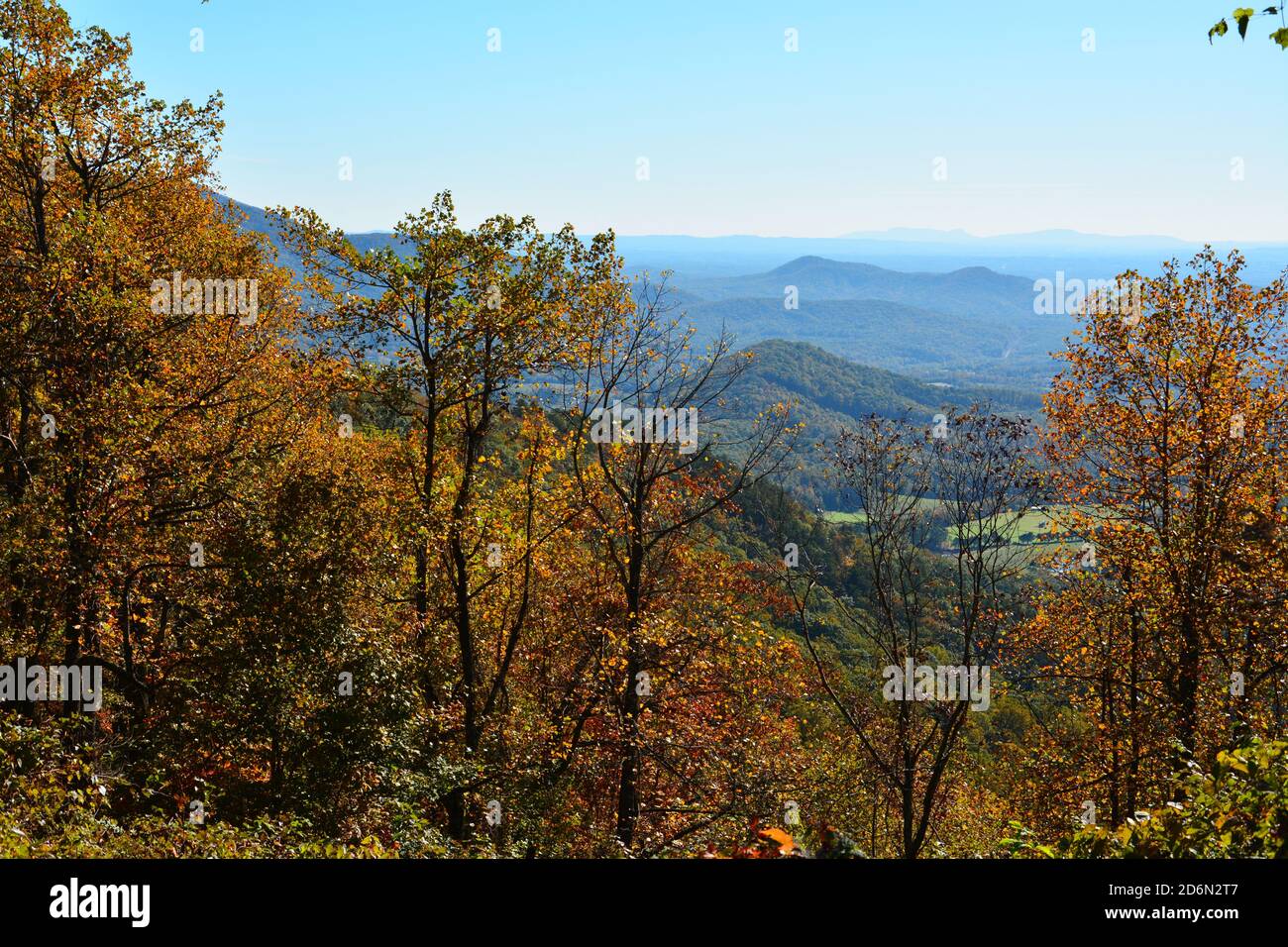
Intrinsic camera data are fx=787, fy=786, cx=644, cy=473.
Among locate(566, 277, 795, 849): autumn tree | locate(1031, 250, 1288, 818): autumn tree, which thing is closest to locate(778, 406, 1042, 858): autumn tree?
locate(566, 277, 795, 849): autumn tree

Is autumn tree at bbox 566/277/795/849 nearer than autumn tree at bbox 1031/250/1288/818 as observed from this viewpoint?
No

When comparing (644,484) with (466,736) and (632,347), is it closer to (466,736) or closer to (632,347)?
(632,347)

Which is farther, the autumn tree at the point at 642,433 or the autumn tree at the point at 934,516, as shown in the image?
the autumn tree at the point at 642,433

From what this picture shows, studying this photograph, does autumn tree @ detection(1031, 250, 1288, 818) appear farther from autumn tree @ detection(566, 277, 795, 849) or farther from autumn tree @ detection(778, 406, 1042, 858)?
autumn tree @ detection(566, 277, 795, 849)

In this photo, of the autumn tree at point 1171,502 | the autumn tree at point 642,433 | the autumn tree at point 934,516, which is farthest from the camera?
the autumn tree at point 642,433

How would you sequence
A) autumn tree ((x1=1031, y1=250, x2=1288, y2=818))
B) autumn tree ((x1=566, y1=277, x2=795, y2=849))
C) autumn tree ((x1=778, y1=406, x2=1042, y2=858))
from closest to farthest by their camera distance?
1. autumn tree ((x1=778, y1=406, x2=1042, y2=858))
2. autumn tree ((x1=1031, y1=250, x2=1288, y2=818))
3. autumn tree ((x1=566, y1=277, x2=795, y2=849))

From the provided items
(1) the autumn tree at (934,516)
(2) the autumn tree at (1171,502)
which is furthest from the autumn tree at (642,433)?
(2) the autumn tree at (1171,502)

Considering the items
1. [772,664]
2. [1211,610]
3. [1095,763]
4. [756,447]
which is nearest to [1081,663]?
[1095,763]

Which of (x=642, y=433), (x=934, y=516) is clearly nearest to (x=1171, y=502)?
(x=934, y=516)

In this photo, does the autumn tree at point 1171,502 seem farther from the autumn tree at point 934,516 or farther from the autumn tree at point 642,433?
the autumn tree at point 642,433

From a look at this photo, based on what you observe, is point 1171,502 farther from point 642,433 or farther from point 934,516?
point 642,433
